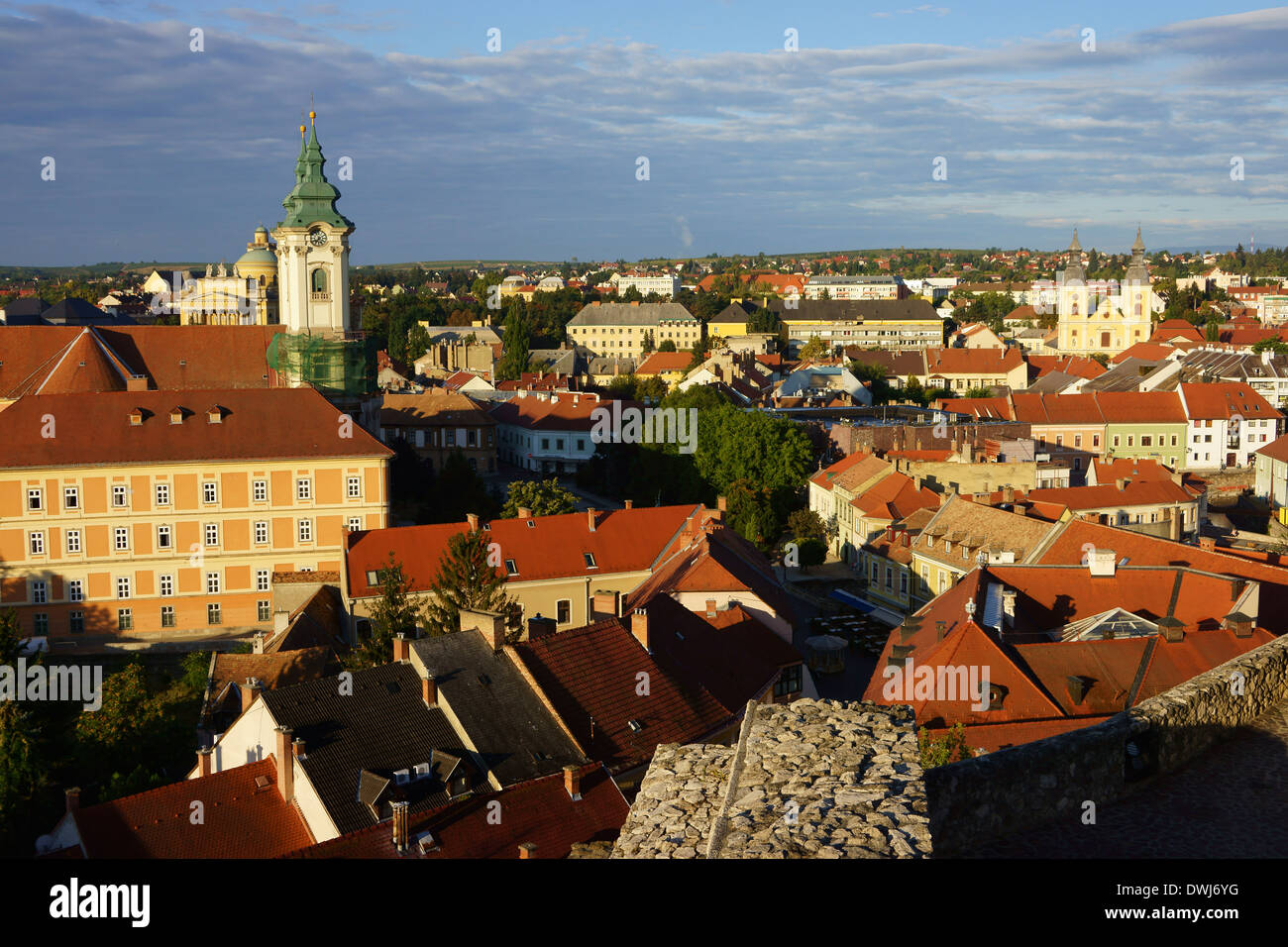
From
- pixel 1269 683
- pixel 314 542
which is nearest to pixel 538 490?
pixel 314 542

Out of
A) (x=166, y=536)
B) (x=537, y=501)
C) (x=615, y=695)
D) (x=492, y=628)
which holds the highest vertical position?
(x=492, y=628)

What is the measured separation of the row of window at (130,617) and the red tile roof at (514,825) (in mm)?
23682

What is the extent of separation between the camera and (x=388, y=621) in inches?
1139

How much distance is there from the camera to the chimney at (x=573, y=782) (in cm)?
1797

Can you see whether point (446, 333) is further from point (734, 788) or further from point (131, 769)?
point (734, 788)

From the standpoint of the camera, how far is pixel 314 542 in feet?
134

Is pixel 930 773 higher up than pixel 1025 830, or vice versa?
pixel 930 773

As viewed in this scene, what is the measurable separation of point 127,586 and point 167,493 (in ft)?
10.0

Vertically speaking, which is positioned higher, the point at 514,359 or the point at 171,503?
the point at 514,359

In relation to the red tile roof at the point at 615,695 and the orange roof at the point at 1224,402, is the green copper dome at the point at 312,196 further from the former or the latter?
the orange roof at the point at 1224,402

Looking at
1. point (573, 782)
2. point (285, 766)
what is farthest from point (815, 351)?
point (285, 766)

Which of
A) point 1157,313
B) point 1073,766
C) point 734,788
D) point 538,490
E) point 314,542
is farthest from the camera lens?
point 1157,313

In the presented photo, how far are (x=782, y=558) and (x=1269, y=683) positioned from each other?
36.1 meters

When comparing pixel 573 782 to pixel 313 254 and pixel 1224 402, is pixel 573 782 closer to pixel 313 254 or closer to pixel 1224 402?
pixel 313 254
